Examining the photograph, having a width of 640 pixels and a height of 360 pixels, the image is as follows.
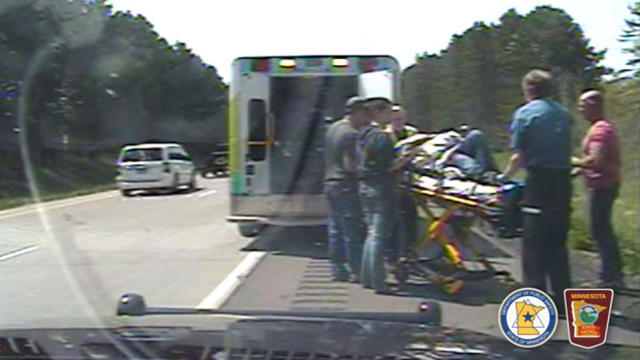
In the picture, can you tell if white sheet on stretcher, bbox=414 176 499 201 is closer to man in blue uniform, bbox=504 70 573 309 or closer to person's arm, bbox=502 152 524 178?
person's arm, bbox=502 152 524 178

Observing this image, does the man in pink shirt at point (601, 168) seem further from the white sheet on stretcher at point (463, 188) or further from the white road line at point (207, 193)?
the white road line at point (207, 193)

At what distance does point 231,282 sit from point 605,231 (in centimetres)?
360

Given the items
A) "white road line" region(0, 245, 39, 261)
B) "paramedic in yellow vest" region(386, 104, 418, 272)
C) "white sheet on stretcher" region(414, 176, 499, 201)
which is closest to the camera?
"white sheet on stretcher" region(414, 176, 499, 201)

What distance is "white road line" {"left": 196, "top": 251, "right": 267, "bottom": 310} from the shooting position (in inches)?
306

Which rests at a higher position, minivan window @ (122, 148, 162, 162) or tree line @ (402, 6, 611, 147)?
tree line @ (402, 6, 611, 147)

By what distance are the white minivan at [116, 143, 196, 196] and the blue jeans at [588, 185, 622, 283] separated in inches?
227

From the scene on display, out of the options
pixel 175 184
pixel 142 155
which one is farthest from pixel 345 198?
pixel 175 184

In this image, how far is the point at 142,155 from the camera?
12.2 metres

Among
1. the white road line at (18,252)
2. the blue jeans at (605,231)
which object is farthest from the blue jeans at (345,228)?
the white road line at (18,252)

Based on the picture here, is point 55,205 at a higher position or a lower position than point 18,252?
higher

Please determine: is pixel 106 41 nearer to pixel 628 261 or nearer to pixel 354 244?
pixel 354 244

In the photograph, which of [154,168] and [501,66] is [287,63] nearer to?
[154,168]

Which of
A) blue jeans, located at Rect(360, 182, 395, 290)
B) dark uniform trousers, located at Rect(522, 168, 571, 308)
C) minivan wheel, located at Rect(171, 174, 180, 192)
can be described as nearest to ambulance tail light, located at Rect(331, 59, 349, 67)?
blue jeans, located at Rect(360, 182, 395, 290)

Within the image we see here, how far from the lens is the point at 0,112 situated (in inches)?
630
